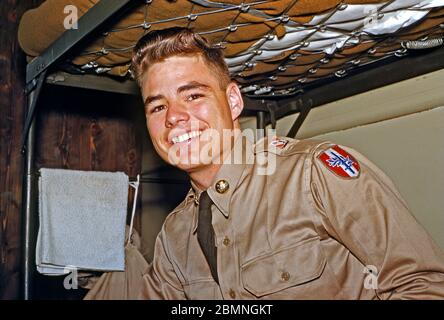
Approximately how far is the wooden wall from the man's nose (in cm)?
158

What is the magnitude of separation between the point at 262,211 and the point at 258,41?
0.51m

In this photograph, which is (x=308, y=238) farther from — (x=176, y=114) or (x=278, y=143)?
(x=176, y=114)

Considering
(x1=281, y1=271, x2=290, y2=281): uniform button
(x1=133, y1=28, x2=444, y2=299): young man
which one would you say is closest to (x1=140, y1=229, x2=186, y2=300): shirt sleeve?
(x1=133, y1=28, x2=444, y2=299): young man

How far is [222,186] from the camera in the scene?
4.08 ft

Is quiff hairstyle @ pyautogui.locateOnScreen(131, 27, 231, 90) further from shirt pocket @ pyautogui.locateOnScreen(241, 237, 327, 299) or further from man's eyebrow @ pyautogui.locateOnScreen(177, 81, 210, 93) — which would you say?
shirt pocket @ pyautogui.locateOnScreen(241, 237, 327, 299)

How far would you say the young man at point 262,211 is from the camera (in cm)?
96

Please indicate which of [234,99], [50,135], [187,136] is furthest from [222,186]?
[50,135]

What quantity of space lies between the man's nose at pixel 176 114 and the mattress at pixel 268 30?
22cm

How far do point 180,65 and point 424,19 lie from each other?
69 centimetres

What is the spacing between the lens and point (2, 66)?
242 cm

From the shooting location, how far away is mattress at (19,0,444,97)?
3.69ft

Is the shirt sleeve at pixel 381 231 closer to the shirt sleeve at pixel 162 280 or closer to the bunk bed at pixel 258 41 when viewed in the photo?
the bunk bed at pixel 258 41
